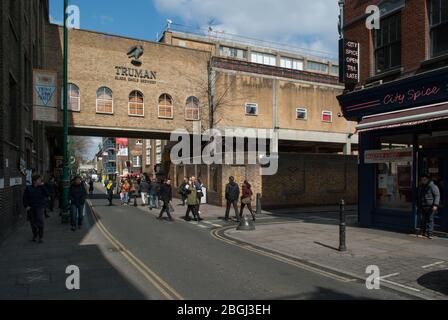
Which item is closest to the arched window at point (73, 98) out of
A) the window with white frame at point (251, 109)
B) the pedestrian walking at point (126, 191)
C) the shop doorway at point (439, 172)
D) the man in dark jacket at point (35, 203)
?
the pedestrian walking at point (126, 191)

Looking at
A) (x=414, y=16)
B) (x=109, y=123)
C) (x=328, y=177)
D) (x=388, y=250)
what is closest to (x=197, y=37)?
(x=109, y=123)

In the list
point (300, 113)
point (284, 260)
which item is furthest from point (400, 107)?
point (300, 113)

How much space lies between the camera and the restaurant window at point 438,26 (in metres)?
11.2

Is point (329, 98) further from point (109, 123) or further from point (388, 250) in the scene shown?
point (388, 250)

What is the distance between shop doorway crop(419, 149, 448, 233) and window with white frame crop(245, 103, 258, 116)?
70.0ft

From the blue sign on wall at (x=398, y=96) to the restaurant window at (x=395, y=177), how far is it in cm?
107

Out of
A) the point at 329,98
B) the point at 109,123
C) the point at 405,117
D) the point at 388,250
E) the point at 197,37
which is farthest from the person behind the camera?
the point at 197,37

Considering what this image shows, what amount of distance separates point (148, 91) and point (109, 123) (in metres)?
3.80

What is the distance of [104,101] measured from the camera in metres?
28.5

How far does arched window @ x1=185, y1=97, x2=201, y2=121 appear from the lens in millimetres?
31281

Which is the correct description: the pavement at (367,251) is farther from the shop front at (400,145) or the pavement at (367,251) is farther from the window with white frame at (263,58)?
the window with white frame at (263,58)

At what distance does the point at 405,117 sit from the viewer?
11.1m

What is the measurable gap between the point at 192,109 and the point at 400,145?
68.7 feet

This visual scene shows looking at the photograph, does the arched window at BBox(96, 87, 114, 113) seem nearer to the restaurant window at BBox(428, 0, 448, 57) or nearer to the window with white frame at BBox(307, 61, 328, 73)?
Result: the restaurant window at BBox(428, 0, 448, 57)
